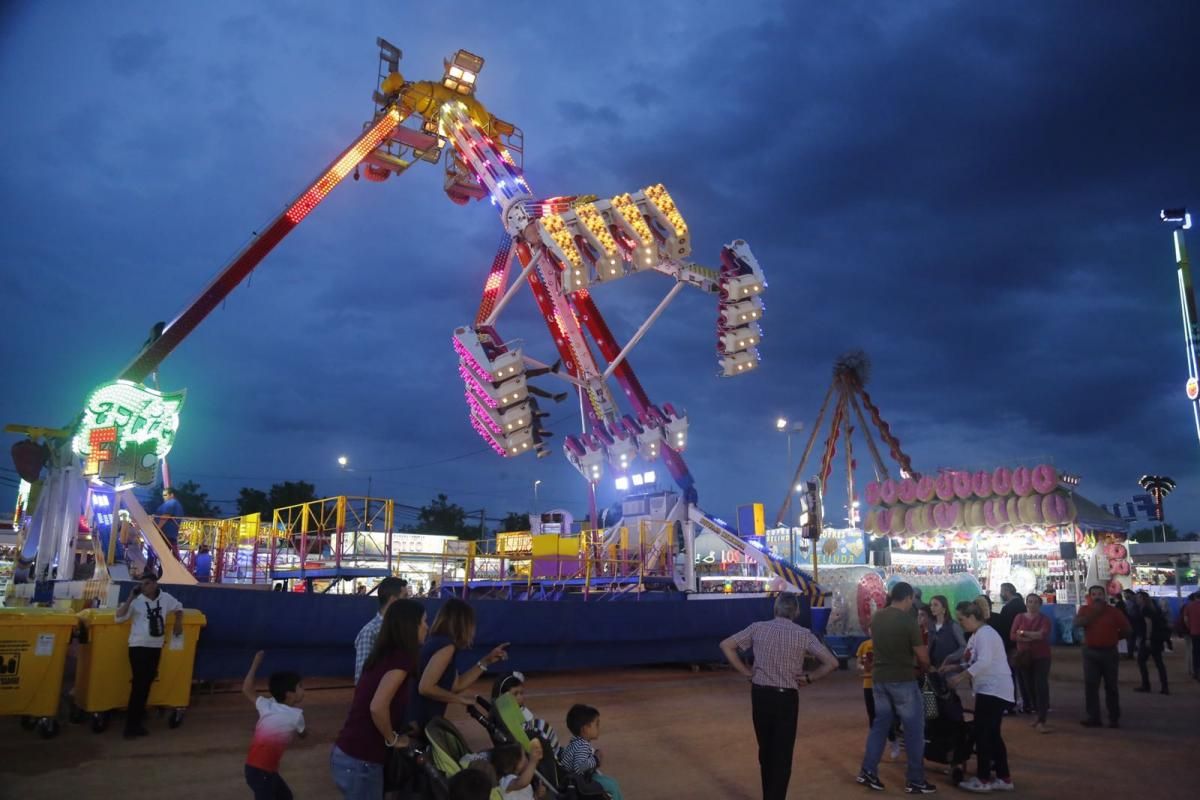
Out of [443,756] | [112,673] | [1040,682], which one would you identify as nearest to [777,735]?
[443,756]

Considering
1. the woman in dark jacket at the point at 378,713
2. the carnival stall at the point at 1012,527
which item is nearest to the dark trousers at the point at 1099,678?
the woman in dark jacket at the point at 378,713

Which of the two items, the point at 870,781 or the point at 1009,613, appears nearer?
the point at 870,781

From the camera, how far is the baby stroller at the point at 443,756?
163 inches

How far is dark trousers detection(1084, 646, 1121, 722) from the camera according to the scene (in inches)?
397

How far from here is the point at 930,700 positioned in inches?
314

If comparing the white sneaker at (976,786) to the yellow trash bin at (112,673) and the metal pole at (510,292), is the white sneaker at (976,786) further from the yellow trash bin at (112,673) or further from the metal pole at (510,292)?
the metal pole at (510,292)

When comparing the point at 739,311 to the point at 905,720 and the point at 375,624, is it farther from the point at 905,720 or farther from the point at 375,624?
the point at 375,624

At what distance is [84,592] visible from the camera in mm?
12852

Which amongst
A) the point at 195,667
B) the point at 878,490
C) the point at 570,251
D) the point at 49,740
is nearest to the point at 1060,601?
the point at 878,490

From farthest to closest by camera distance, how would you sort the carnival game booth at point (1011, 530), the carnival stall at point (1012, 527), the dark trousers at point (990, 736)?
the carnival stall at point (1012, 527), the carnival game booth at point (1011, 530), the dark trousers at point (990, 736)

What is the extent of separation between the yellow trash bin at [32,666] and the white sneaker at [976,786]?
31.3 feet

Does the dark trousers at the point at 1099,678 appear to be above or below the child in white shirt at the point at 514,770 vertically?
below

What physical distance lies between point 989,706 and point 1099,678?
416 cm

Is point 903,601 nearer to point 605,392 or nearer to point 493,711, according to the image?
point 493,711
